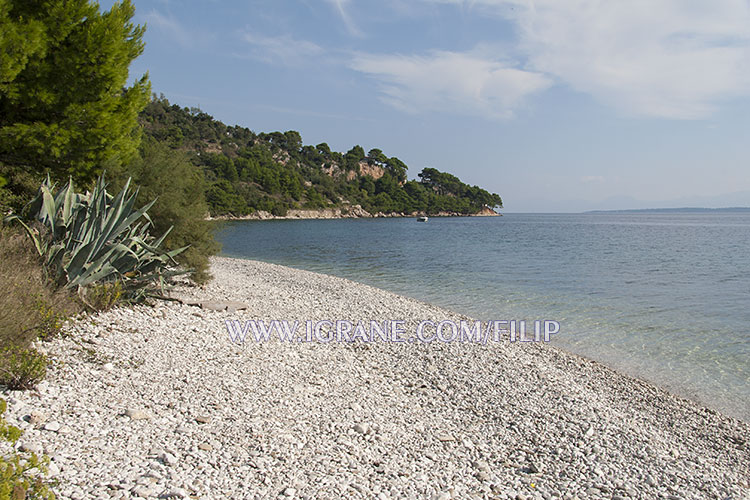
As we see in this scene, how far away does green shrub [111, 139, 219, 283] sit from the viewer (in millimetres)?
10109

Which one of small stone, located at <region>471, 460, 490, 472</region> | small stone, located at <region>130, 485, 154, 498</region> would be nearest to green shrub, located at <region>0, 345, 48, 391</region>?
small stone, located at <region>130, 485, 154, 498</region>

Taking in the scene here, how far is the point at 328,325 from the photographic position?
9180 mm

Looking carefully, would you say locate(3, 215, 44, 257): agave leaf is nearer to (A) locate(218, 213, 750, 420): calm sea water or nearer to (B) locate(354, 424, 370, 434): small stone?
(A) locate(218, 213, 750, 420): calm sea water

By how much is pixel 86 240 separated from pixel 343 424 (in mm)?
5179

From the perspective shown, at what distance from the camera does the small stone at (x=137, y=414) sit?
412 centimetres

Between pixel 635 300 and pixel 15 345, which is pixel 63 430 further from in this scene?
pixel 635 300

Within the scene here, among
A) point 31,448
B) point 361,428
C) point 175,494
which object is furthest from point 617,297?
point 31,448

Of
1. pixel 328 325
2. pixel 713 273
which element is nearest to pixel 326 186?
pixel 713 273

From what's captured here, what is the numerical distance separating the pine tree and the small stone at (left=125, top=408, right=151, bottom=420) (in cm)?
774

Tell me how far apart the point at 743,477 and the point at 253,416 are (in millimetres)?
4951

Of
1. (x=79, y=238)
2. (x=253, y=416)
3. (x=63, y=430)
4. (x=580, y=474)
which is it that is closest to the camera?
(x=63, y=430)

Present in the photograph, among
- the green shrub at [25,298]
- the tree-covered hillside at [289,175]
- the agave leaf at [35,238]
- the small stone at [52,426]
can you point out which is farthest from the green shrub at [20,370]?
the tree-covered hillside at [289,175]

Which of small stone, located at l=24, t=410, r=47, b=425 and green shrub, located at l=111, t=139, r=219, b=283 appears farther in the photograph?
green shrub, located at l=111, t=139, r=219, b=283

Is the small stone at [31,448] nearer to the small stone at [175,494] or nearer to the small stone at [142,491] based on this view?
the small stone at [142,491]
